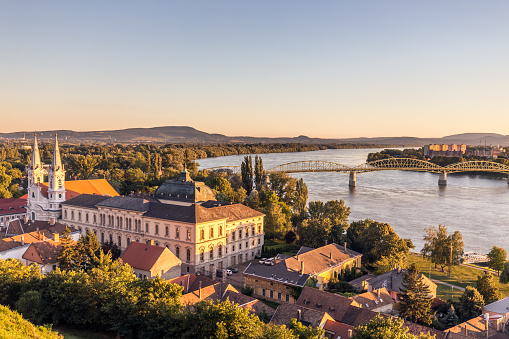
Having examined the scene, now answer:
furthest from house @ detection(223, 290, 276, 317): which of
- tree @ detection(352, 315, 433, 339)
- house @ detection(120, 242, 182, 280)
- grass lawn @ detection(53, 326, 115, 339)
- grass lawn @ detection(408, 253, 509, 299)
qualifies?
grass lawn @ detection(408, 253, 509, 299)

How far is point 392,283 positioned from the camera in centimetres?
3516

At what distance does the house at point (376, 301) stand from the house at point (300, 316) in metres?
3.50

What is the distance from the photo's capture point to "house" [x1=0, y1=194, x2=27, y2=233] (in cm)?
5544

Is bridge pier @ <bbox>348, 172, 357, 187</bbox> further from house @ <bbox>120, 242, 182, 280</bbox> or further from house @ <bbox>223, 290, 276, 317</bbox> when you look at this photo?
house @ <bbox>223, 290, 276, 317</bbox>

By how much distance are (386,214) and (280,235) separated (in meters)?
25.5

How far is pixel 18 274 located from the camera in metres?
27.8

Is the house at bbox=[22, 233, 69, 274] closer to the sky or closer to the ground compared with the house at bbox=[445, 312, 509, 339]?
closer to the sky

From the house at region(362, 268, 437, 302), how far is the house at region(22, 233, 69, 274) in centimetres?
2611

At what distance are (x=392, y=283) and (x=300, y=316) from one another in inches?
474

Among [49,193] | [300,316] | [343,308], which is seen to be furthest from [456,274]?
[49,193]

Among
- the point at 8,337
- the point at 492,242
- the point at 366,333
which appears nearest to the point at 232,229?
the point at 366,333

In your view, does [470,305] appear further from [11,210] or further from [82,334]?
[11,210]

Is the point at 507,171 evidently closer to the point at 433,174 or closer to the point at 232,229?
the point at 433,174

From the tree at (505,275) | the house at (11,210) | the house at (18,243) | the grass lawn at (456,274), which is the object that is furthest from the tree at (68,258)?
the tree at (505,275)
